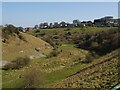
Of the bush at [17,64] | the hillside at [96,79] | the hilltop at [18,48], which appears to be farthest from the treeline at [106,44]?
the hillside at [96,79]

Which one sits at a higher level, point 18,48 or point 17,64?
point 18,48

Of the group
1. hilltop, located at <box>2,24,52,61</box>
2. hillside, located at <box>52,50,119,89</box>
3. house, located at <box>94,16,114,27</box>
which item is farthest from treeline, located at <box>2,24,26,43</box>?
house, located at <box>94,16,114,27</box>

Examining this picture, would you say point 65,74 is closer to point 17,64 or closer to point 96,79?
point 96,79

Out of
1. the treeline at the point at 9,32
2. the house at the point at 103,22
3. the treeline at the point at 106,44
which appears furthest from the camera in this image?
the house at the point at 103,22

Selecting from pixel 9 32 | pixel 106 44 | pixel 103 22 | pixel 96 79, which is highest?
pixel 9 32

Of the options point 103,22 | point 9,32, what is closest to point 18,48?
point 9,32

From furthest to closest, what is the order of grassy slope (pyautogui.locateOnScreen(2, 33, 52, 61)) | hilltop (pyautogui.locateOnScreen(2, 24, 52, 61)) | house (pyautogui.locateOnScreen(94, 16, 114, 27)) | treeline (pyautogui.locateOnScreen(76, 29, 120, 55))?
house (pyautogui.locateOnScreen(94, 16, 114, 27)), treeline (pyautogui.locateOnScreen(76, 29, 120, 55)), hilltop (pyautogui.locateOnScreen(2, 24, 52, 61)), grassy slope (pyautogui.locateOnScreen(2, 33, 52, 61))

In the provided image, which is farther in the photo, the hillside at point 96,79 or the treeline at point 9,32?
the treeline at point 9,32

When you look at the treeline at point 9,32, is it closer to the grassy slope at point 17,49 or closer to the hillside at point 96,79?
the grassy slope at point 17,49

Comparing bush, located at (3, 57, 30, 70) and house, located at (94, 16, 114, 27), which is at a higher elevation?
house, located at (94, 16, 114, 27)

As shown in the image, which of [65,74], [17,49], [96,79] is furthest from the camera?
[17,49]

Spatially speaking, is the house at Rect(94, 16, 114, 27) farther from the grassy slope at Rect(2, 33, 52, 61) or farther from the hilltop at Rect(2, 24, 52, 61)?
the grassy slope at Rect(2, 33, 52, 61)

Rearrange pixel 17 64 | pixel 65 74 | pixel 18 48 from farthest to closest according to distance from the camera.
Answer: pixel 18 48
pixel 17 64
pixel 65 74

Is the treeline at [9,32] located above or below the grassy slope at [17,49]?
above
